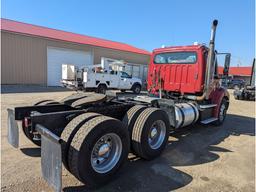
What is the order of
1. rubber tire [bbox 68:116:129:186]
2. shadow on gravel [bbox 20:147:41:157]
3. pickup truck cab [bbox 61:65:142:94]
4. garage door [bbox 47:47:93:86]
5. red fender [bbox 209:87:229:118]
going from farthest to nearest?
garage door [bbox 47:47:93:86], pickup truck cab [bbox 61:65:142:94], red fender [bbox 209:87:229:118], shadow on gravel [bbox 20:147:41:157], rubber tire [bbox 68:116:129:186]

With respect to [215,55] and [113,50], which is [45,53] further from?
[215,55]

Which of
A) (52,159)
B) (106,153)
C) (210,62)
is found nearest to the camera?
(52,159)

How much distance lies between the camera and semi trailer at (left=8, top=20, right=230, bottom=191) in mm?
2600

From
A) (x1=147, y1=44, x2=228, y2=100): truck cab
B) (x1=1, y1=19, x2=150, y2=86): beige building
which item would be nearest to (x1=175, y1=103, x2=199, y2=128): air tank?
(x1=147, y1=44, x2=228, y2=100): truck cab

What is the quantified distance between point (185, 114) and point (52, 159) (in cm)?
372

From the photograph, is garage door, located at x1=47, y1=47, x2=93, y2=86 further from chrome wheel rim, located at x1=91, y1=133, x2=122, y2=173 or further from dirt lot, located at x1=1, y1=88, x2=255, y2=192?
chrome wheel rim, located at x1=91, y1=133, x2=122, y2=173

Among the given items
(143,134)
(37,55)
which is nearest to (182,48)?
(143,134)

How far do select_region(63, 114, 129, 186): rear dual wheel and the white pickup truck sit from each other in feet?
36.2

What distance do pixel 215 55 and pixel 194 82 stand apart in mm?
1130

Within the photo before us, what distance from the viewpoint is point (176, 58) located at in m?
6.45

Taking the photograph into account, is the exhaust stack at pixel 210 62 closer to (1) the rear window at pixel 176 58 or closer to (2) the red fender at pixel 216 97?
(1) the rear window at pixel 176 58

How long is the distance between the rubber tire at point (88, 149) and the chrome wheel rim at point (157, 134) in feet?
3.84

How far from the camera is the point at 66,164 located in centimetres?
266

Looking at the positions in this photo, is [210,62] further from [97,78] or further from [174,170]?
[97,78]
